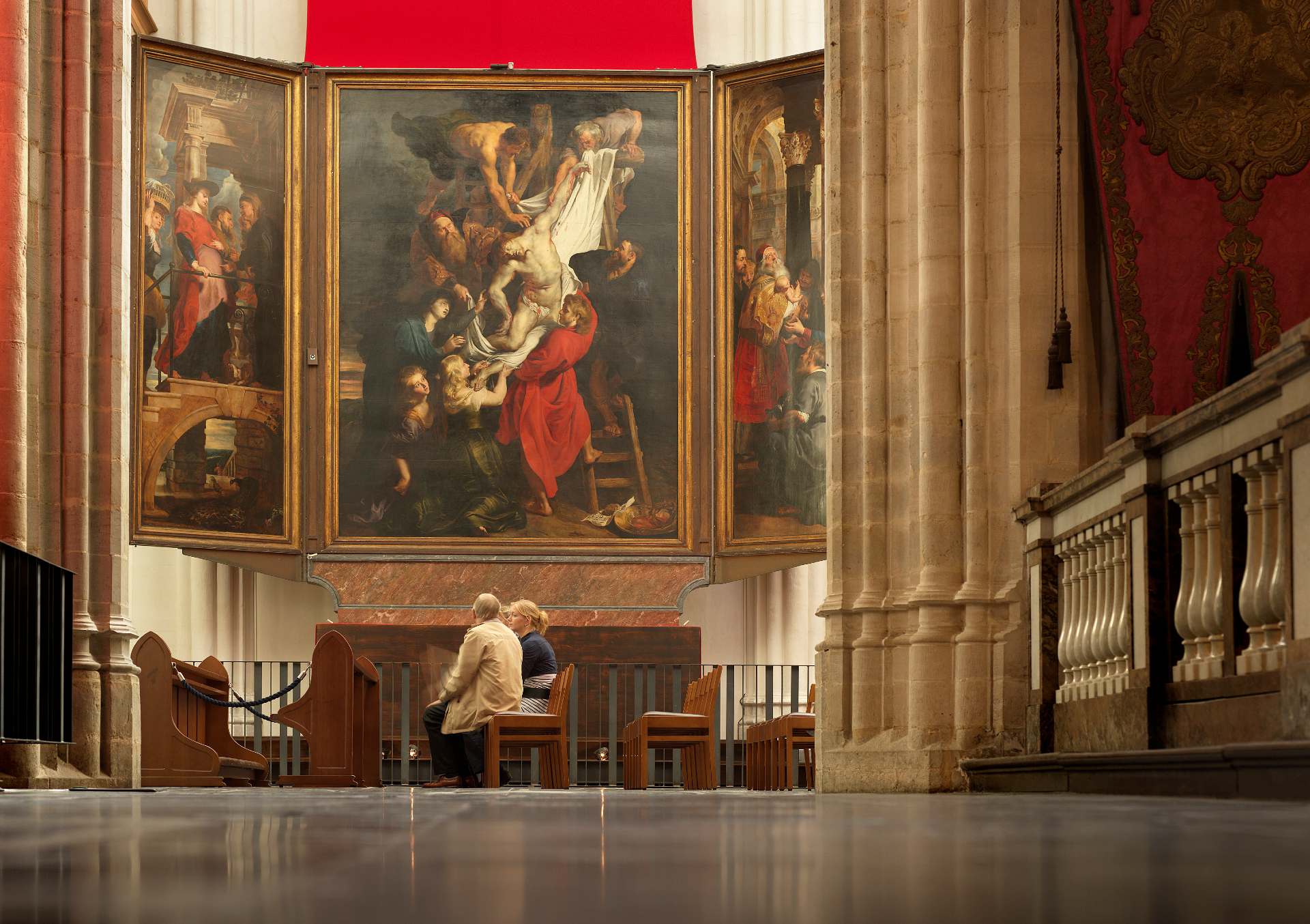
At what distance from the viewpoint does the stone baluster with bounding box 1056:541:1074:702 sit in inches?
277

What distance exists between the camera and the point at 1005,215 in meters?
8.45

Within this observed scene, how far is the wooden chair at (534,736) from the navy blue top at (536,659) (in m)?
0.27

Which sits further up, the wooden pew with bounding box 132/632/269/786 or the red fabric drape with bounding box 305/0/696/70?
the red fabric drape with bounding box 305/0/696/70

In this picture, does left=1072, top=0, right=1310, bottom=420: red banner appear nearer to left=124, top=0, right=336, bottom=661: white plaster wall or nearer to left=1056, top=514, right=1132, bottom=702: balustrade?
left=1056, top=514, right=1132, bottom=702: balustrade

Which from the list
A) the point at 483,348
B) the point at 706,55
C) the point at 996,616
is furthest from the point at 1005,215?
the point at 706,55

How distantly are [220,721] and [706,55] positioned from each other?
10.1 meters

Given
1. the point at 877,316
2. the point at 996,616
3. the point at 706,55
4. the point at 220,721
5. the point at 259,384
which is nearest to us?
the point at 996,616

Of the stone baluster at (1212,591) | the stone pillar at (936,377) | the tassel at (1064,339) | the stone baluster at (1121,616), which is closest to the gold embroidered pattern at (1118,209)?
the tassel at (1064,339)

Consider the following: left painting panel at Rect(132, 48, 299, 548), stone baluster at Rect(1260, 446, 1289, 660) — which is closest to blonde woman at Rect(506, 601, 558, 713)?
left painting panel at Rect(132, 48, 299, 548)

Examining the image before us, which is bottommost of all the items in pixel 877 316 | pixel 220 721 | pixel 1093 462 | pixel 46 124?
pixel 220 721

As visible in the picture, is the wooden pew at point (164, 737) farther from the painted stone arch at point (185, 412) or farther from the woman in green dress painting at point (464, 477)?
the woman in green dress painting at point (464, 477)

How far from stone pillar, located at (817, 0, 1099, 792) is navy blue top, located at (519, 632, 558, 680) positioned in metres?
2.78

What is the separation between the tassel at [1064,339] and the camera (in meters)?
7.94

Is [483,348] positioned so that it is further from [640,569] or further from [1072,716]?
[1072,716]
